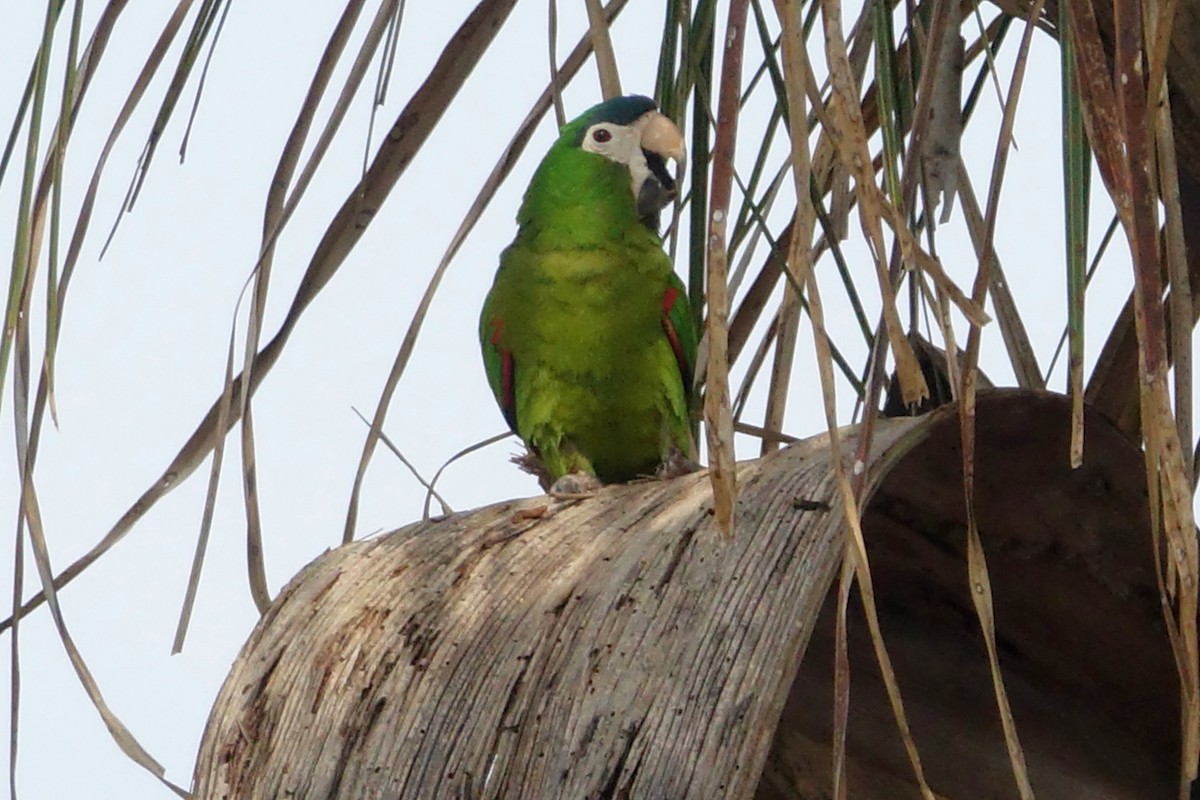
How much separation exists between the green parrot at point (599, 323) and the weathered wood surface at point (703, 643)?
33.5 inches

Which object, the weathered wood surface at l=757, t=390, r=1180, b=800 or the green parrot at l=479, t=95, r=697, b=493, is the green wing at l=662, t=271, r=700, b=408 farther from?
the weathered wood surface at l=757, t=390, r=1180, b=800

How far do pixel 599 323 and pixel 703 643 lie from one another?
1.52 m

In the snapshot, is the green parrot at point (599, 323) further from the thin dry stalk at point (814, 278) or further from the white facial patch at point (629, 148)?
the thin dry stalk at point (814, 278)

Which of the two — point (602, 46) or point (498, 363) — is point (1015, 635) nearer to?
point (602, 46)

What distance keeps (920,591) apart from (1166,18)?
818 mm

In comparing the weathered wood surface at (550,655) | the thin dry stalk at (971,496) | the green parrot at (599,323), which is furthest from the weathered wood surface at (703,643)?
the green parrot at (599,323)

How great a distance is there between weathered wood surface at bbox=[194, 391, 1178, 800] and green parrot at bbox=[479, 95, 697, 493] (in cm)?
85

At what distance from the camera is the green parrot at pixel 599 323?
2533 millimetres

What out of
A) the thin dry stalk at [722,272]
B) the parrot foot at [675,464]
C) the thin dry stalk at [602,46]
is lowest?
the parrot foot at [675,464]

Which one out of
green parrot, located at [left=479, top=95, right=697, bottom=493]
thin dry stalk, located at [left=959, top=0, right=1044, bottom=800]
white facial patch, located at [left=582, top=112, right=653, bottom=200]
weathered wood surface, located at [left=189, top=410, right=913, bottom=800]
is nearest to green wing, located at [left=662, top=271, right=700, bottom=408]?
green parrot, located at [left=479, top=95, right=697, bottom=493]

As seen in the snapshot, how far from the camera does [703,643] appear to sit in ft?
3.42

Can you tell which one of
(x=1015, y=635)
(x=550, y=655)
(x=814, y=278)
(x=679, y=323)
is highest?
(x=679, y=323)

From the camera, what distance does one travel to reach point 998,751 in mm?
1696

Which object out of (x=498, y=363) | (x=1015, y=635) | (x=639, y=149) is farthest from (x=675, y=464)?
(x=1015, y=635)
